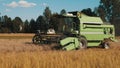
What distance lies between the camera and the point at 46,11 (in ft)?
336

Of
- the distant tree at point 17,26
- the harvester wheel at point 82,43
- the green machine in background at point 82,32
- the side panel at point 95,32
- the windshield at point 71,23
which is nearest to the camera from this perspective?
the green machine in background at point 82,32

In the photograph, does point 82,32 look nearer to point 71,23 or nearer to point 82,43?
point 82,43

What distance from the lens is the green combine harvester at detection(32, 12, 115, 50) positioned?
61.6 ft

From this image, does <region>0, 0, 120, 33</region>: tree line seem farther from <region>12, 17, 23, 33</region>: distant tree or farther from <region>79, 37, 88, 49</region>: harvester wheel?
<region>79, 37, 88, 49</region>: harvester wheel

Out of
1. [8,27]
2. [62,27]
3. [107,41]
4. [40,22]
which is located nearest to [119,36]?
[107,41]

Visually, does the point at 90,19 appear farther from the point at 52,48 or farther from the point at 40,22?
the point at 40,22

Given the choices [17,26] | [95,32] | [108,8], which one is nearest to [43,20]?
[17,26]

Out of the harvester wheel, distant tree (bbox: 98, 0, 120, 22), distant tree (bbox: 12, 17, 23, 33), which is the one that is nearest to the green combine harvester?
the harvester wheel

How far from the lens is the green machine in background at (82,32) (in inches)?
737

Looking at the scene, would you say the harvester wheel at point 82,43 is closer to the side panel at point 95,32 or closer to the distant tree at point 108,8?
the side panel at point 95,32

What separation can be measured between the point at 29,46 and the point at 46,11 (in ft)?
276

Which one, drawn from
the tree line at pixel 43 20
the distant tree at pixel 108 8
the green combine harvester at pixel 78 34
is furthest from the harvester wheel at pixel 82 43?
the distant tree at pixel 108 8

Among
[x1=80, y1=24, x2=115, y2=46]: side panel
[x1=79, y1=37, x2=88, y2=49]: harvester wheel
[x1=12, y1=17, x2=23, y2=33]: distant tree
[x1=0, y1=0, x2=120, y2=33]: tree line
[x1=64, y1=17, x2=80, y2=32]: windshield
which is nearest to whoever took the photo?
[x1=79, y1=37, x2=88, y2=49]: harvester wheel

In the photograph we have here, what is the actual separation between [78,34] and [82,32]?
298 millimetres
